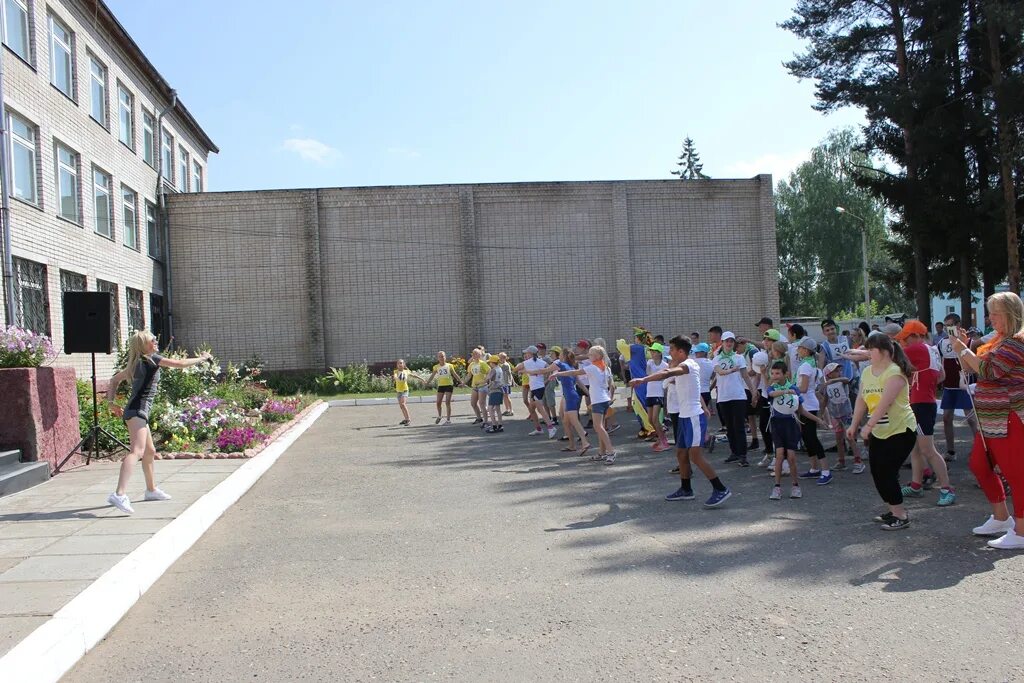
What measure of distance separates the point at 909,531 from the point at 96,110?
23.5 meters

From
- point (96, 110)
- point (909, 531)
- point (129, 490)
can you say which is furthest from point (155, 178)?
point (909, 531)

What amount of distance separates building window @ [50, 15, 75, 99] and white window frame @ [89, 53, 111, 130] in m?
1.42

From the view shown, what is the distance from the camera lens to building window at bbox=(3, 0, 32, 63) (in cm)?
1678

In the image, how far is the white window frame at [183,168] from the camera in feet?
106

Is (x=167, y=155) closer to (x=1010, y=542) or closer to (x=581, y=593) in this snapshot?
(x=581, y=593)

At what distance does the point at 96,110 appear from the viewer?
74.6ft

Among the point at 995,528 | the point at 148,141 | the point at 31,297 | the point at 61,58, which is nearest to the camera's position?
the point at 995,528

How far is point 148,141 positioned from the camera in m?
28.4

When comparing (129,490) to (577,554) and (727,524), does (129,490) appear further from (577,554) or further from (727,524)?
(727,524)

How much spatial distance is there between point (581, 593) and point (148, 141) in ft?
92.2

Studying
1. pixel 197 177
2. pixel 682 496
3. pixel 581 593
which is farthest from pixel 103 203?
pixel 581 593

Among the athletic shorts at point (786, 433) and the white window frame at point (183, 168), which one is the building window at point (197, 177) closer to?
the white window frame at point (183, 168)

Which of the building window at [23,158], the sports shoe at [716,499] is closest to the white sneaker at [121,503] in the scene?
the sports shoe at [716,499]

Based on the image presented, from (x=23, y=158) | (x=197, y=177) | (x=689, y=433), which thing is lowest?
(x=689, y=433)
